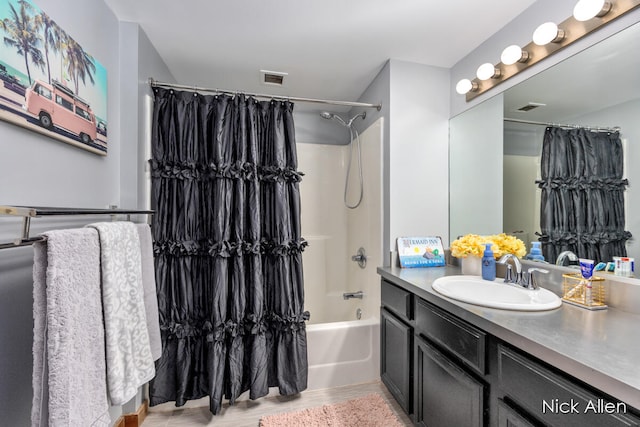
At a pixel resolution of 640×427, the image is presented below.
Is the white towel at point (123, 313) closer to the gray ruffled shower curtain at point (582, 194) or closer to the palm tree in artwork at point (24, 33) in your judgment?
the palm tree in artwork at point (24, 33)

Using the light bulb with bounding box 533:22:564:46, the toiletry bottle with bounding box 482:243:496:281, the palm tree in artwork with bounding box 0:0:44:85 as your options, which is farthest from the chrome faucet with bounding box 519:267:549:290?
the palm tree in artwork with bounding box 0:0:44:85

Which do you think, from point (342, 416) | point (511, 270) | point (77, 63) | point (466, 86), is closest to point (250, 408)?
point (342, 416)

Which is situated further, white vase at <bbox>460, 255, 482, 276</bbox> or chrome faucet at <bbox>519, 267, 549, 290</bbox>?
white vase at <bbox>460, 255, 482, 276</bbox>

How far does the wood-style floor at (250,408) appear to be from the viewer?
64.5 inches

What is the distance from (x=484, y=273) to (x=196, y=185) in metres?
1.81

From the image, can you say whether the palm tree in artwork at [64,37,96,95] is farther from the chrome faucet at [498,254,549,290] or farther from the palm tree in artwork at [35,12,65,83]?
the chrome faucet at [498,254,549,290]

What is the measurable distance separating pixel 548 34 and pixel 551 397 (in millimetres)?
1552

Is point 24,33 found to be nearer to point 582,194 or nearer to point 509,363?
point 509,363

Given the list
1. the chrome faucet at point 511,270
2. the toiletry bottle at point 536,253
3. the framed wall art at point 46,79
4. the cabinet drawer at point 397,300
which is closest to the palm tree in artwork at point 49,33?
the framed wall art at point 46,79

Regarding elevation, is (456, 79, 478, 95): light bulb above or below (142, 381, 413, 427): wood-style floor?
above

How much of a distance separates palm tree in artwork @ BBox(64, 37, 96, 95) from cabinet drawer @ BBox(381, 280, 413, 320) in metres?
1.87

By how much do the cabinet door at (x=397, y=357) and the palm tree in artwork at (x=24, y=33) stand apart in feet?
6.49

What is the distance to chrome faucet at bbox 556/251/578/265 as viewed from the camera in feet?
4.27

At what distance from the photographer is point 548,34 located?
131 cm
